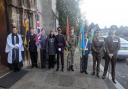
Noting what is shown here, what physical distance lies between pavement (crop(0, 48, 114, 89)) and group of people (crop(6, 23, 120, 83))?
0.53m

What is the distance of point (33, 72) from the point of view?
38.8 feet

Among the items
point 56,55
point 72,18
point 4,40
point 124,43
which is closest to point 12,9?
point 4,40

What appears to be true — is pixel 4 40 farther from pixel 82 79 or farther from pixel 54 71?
pixel 82 79

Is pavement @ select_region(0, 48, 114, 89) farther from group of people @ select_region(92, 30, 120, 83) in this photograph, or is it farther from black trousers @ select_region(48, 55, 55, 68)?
group of people @ select_region(92, 30, 120, 83)

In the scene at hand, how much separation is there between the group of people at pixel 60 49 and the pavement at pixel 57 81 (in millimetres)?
525

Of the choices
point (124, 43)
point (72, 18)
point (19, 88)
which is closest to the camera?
point (19, 88)

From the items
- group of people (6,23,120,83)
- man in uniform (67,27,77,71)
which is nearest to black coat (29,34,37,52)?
group of people (6,23,120,83)

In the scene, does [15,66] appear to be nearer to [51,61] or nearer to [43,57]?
[43,57]

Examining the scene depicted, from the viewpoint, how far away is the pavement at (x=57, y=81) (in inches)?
387

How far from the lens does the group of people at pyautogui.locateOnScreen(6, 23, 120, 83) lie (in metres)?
11.1

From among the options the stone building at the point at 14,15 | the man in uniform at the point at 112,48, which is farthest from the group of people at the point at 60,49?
the stone building at the point at 14,15

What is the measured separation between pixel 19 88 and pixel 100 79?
12.4 ft

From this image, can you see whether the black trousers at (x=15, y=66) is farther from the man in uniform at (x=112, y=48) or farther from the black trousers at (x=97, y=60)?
the man in uniform at (x=112, y=48)

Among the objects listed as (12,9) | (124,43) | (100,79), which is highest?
(12,9)
